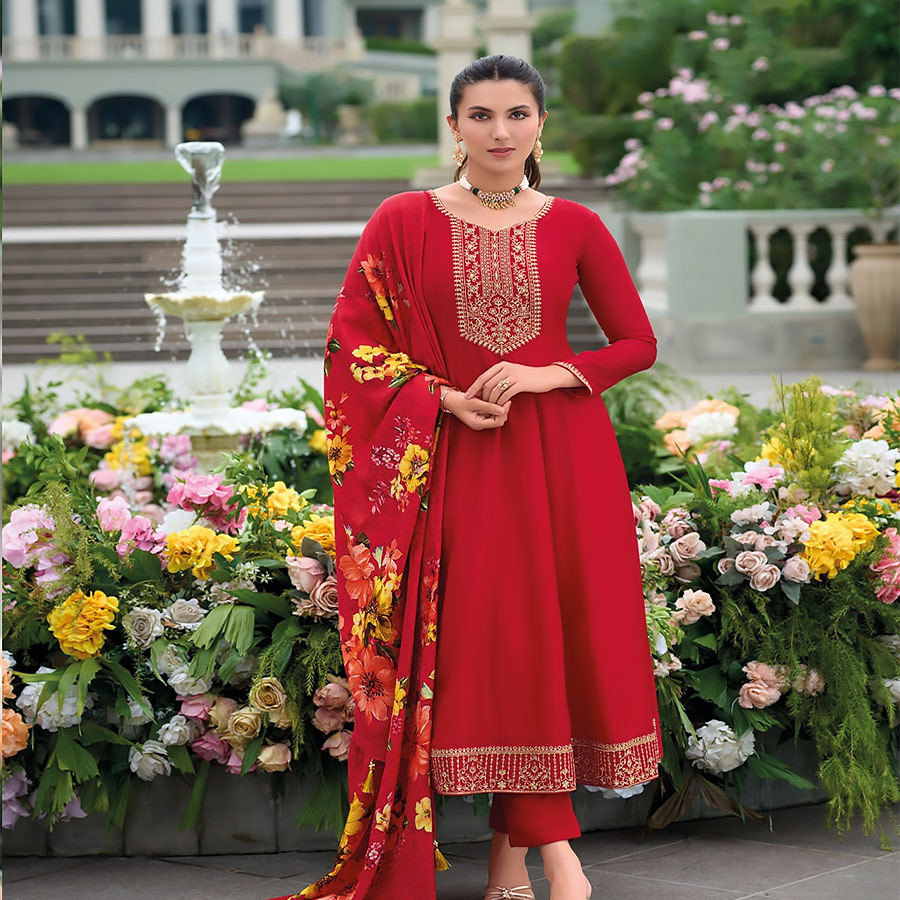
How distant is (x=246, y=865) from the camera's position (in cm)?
324

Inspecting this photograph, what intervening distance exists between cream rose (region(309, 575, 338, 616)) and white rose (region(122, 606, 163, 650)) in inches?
14.8

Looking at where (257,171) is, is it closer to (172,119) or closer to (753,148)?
(753,148)

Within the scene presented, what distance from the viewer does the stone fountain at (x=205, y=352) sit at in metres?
4.88

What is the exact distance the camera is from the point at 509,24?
1619 cm

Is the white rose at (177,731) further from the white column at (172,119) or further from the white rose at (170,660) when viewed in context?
the white column at (172,119)

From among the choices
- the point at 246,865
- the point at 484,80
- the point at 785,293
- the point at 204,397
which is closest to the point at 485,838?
the point at 246,865

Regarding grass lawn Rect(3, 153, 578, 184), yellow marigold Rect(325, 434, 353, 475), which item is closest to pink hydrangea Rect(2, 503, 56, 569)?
yellow marigold Rect(325, 434, 353, 475)

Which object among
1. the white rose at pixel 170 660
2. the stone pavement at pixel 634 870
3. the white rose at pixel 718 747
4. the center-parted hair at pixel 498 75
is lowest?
the stone pavement at pixel 634 870

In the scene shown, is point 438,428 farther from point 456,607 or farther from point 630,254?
point 630,254

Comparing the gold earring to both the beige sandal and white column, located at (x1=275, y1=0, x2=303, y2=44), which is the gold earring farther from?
white column, located at (x1=275, y1=0, x2=303, y2=44)

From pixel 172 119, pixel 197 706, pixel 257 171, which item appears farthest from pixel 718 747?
pixel 172 119

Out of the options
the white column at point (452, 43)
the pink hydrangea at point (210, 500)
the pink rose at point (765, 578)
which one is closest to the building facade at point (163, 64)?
the white column at point (452, 43)

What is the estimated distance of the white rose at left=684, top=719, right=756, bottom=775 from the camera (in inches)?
130

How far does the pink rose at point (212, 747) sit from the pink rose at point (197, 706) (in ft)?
0.15
